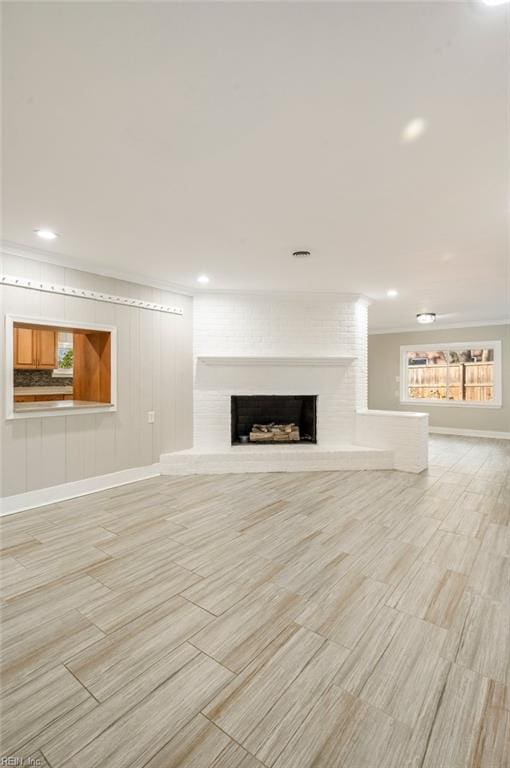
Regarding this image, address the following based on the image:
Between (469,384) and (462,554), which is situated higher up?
(469,384)

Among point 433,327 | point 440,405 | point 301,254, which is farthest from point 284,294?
point 440,405

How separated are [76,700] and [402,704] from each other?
1.22 metres

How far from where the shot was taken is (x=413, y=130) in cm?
165

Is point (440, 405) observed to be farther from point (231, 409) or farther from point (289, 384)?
point (231, 409)

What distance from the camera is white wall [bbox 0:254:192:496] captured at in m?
3.19

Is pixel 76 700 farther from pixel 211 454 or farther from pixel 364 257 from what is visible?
pixel 364 257

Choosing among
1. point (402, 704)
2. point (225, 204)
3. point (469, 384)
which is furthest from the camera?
point (469, 384)

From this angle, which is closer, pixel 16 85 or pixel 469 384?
pixel 16 85

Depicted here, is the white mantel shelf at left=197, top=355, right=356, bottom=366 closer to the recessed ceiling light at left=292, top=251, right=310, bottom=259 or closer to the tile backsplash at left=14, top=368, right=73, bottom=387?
the recessed ceiling light at left=292, top=251, right=310, bottom=259

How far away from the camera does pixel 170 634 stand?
1658 mm

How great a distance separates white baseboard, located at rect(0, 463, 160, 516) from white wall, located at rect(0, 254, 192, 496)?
0.05 m

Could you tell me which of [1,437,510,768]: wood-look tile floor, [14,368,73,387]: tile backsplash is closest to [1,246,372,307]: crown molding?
[1,437,510,768]: wood-look tile floor

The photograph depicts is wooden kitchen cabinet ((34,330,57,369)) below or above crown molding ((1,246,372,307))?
below

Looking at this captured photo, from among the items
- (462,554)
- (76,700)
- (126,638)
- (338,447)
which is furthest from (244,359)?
(76,700)
